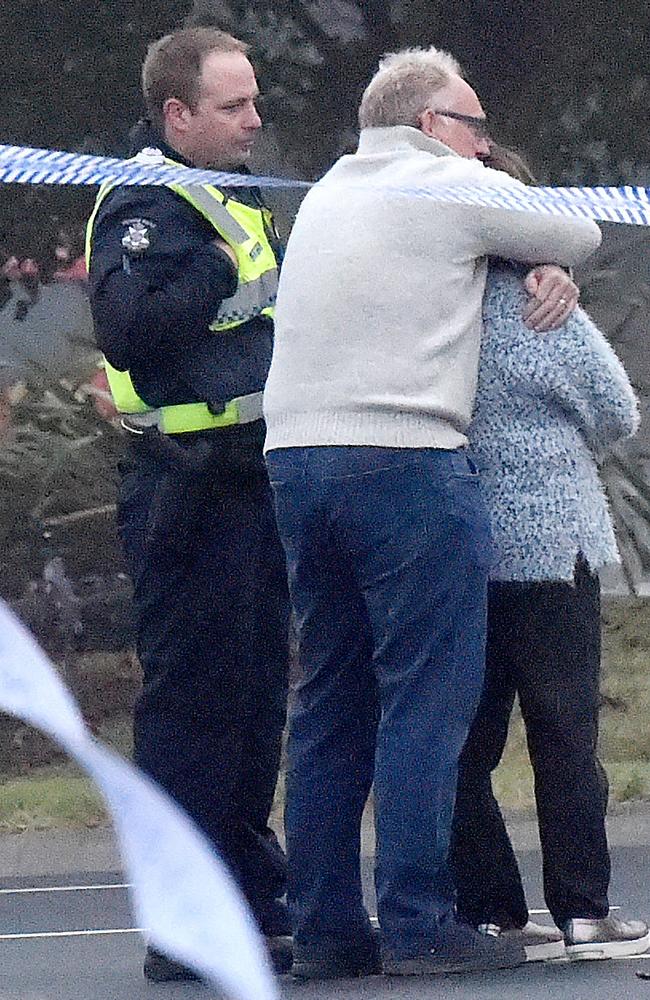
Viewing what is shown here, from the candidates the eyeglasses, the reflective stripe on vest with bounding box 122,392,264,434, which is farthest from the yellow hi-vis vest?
the eyeglasses

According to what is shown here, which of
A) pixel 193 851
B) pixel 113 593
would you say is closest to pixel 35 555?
pixel 113 593

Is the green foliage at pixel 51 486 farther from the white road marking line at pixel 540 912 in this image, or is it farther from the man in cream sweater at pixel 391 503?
the man in cream sweater at pixel 391 503

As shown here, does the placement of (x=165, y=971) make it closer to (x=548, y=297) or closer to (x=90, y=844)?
(x=548, y=297)

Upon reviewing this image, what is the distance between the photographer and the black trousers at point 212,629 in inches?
176

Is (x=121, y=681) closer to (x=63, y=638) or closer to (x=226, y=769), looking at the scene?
(x=63, y=638)

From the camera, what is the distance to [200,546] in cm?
449

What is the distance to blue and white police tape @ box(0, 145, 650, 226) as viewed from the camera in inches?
140

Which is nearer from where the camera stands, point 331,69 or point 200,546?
point 200,546

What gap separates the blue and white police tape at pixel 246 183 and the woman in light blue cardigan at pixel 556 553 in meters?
0.24

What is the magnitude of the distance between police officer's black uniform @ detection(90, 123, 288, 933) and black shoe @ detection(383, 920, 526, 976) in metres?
0.47

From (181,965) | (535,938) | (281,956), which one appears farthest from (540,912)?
(181,965)

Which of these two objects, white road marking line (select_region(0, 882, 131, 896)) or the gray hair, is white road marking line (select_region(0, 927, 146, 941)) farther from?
the gray hair

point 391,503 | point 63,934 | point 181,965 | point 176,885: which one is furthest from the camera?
point 63,934

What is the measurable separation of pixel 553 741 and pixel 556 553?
360 mm
